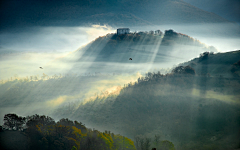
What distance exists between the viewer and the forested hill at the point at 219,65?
175 feet

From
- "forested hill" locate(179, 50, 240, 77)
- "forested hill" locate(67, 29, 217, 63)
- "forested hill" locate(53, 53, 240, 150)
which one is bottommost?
"forested hill" locate(53, 53, 240, 150)

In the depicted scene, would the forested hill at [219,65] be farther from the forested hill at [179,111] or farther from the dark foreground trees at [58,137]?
the dark foreground trees at [58,137]

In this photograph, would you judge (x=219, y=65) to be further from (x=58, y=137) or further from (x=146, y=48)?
(x=146, y=48)

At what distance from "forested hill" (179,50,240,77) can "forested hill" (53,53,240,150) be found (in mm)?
5673

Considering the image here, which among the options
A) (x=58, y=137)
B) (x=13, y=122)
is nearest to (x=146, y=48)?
(x=13, y=122)

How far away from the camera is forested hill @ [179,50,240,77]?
2098 inches

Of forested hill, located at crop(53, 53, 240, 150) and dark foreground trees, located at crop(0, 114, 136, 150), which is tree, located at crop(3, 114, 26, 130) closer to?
dark foreground trees, located at crop(0, 114, 136, 150)

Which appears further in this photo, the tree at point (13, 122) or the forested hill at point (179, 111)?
the forested hill at point (179, 111)

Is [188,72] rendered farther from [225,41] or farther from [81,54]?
[225,41]

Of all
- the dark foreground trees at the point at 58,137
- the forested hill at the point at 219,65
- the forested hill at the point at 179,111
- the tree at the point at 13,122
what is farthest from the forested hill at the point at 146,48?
the tree at the point at 13,122

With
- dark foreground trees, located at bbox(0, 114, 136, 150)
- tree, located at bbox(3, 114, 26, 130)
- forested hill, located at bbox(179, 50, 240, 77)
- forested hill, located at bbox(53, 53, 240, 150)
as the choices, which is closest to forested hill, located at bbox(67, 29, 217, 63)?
forested hill, located at bbox(179, 50, 240, 77)

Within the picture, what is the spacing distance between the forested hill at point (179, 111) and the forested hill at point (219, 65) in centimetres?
567

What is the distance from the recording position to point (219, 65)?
6009 centimetres

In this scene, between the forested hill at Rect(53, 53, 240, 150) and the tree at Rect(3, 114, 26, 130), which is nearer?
the tree at Rect(3, 114, 26, 130)
